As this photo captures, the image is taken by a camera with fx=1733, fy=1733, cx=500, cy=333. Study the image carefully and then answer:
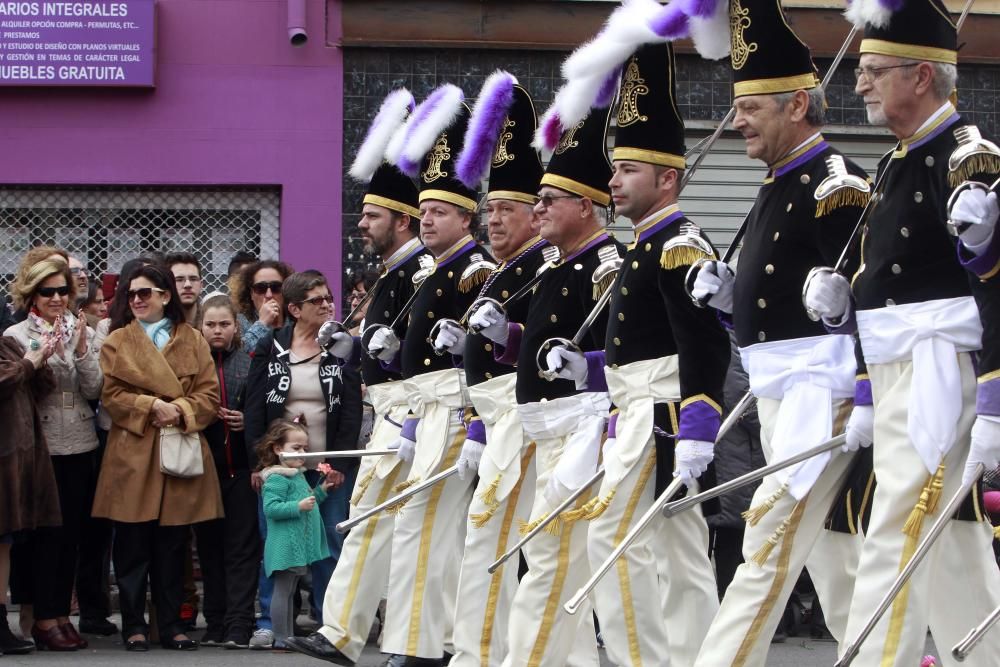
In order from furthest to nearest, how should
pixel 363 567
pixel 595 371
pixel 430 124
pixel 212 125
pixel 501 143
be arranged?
1. pixel 212 125
2. pixel 430 124
3. pixel 363 567
4. pixel 501 143
5. pixel 595 371

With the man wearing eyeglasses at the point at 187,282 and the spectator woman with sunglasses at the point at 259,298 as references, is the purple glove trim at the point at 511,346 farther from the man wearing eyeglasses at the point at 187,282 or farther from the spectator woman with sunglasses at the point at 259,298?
the man wearing eyeglasses at the point at 187,282

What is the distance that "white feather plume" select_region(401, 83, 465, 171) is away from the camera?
8.51 metres

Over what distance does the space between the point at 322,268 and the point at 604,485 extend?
7.85 metres

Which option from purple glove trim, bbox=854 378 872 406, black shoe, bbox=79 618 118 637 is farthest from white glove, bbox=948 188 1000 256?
black shoe, bbox=79 618 118 637

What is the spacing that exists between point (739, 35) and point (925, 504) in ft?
6.15

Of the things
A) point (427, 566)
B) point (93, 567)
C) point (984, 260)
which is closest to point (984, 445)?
point (984, 260)

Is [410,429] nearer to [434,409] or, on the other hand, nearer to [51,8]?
[434,409]

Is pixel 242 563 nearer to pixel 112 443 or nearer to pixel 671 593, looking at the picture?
pixel 112 443

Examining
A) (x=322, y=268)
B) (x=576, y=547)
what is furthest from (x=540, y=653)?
(x=322, y=268)

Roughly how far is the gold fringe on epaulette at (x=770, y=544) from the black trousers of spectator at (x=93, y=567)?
5.13 meters

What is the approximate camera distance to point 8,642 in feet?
28.7

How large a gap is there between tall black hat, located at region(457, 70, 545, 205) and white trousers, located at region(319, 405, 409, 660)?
1.25 meters

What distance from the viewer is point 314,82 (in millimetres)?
13898

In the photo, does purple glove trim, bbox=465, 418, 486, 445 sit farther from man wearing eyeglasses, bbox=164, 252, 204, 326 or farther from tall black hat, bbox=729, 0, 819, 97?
man wearing eyeglasses, bbox=164, 252, 204, 326
